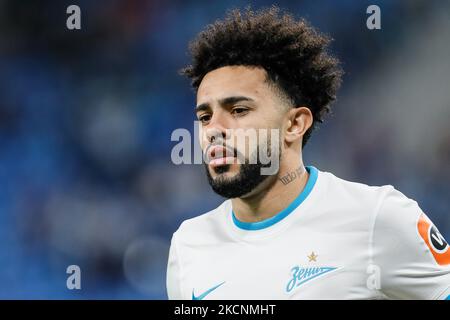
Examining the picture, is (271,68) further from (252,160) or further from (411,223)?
(411,223)

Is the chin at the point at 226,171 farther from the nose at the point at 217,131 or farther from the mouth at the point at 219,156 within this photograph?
the nose at the point at 217,131

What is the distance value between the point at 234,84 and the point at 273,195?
23.3 inches

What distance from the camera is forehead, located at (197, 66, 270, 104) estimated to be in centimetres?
306

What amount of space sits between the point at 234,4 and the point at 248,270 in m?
3.62

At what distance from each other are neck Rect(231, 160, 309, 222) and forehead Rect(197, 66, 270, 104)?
0.43 metres

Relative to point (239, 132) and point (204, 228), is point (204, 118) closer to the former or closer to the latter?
point (239, 132)

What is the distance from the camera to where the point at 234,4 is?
238 inches

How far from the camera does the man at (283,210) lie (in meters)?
2.89

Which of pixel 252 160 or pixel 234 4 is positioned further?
pixel 234 4

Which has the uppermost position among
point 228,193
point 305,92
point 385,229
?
point 305,92

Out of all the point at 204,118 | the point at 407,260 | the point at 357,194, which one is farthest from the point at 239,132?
the point at 407,260
